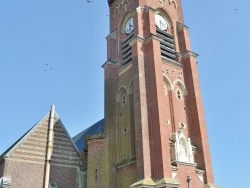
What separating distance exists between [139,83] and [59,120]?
6918 mm

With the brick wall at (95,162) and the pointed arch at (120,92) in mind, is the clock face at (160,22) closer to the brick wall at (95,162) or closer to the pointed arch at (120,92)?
the pointed arch at (120,92)

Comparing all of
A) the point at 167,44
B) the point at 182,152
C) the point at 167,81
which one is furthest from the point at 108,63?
the point at 182,152

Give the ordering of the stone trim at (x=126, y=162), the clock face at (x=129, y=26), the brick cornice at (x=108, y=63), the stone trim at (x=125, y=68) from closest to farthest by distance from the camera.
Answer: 1. the stone trim at (x=126, y=162)
2. the stone trim at (x=125, y=68)
3. the clock face at (x=129, y=26)
4. the brick cornice at (x=108, y=63)

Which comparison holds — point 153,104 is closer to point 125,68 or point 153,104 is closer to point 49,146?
point 125,68

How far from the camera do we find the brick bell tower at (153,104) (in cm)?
Answer: 1828

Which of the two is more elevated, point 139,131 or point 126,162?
point 139,131

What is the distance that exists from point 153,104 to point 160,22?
792cm

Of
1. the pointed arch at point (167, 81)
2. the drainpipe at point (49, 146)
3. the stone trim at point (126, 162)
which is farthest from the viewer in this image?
the pointed arch at point (167, 81)

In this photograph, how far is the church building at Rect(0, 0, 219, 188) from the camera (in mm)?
18516

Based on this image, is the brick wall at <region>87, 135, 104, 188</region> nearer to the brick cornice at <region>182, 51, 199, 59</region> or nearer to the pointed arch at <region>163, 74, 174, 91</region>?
the pointed arch at <region>163, 74, 174, 91</region>

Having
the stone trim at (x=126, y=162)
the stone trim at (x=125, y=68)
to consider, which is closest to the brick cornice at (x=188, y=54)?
the stone trim at (x=125, y=68)

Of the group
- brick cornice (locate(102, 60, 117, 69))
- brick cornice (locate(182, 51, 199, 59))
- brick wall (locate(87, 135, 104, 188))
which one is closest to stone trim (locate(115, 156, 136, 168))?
brick wall (locate(87, 135, 104, 188))

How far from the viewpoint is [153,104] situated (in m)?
19.5

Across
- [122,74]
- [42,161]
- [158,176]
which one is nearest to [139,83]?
[122,74]
